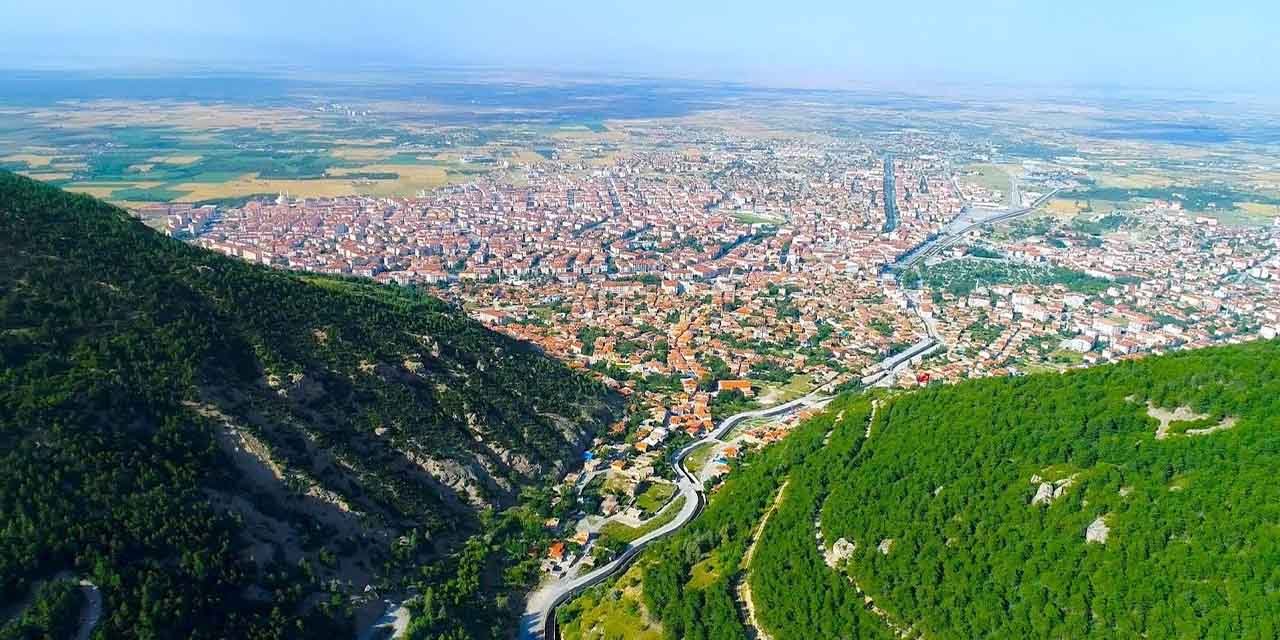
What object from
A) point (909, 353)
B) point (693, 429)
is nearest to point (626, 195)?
point (909, 353)

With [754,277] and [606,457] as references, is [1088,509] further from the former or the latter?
[754,277]

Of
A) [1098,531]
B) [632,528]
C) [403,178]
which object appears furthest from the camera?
[403,178]

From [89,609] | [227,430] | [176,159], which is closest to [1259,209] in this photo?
[227,430]

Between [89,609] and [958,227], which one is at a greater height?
[958,227]

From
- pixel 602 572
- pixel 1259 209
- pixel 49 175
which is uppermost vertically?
pixel 49 175

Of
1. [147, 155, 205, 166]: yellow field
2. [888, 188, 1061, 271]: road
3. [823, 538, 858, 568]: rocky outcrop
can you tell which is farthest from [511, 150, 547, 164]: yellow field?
[823, 538, 858, 568]: rocky outcrop

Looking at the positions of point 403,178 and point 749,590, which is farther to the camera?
point 403,178

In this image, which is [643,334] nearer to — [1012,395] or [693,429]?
[693,429]

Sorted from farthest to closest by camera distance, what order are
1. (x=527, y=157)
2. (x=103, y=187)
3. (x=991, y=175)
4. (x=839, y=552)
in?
(x=527, y=157), (x=991, y=175), (x=103, y=187), (x=839, y=552)
